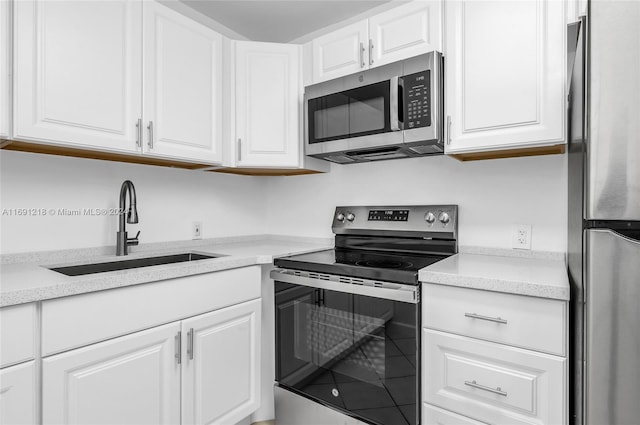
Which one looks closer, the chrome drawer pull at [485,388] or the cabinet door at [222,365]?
the chrome drawer pull at [485,388]

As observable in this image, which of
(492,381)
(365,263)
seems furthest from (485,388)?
(365,263)

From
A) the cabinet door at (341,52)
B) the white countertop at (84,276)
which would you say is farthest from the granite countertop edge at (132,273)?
the cabinet door at (341,52)

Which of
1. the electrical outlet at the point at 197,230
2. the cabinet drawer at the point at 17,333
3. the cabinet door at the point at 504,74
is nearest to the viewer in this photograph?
the cabinet drawer at the point at 17,333

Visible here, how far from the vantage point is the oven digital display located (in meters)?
2.00

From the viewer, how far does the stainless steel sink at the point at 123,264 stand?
1.56m

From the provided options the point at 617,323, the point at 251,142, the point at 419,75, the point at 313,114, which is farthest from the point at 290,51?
the point at 617,323

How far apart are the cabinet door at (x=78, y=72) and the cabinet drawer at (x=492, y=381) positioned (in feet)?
5.24

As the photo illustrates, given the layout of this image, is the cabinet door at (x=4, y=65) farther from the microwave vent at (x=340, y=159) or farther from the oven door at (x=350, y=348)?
the microwave vent at (x=340, y=159)

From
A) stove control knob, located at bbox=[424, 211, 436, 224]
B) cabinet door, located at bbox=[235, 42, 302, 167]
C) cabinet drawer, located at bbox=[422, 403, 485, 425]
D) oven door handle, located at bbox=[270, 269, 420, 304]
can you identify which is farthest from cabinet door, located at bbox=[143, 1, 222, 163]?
cabinet drawer, located at bbox=[422, 403, 485, 425]

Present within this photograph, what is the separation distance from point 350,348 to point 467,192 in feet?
3.35

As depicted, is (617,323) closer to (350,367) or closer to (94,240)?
(350,367)

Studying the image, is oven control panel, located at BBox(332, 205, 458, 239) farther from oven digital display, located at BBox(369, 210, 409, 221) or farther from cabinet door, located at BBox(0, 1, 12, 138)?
cabinet door, located at BBox(0, 1, 12, 138)

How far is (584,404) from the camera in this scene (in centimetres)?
89

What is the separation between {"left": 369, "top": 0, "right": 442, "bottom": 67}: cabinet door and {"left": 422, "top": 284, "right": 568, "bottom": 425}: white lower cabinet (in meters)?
1.13
